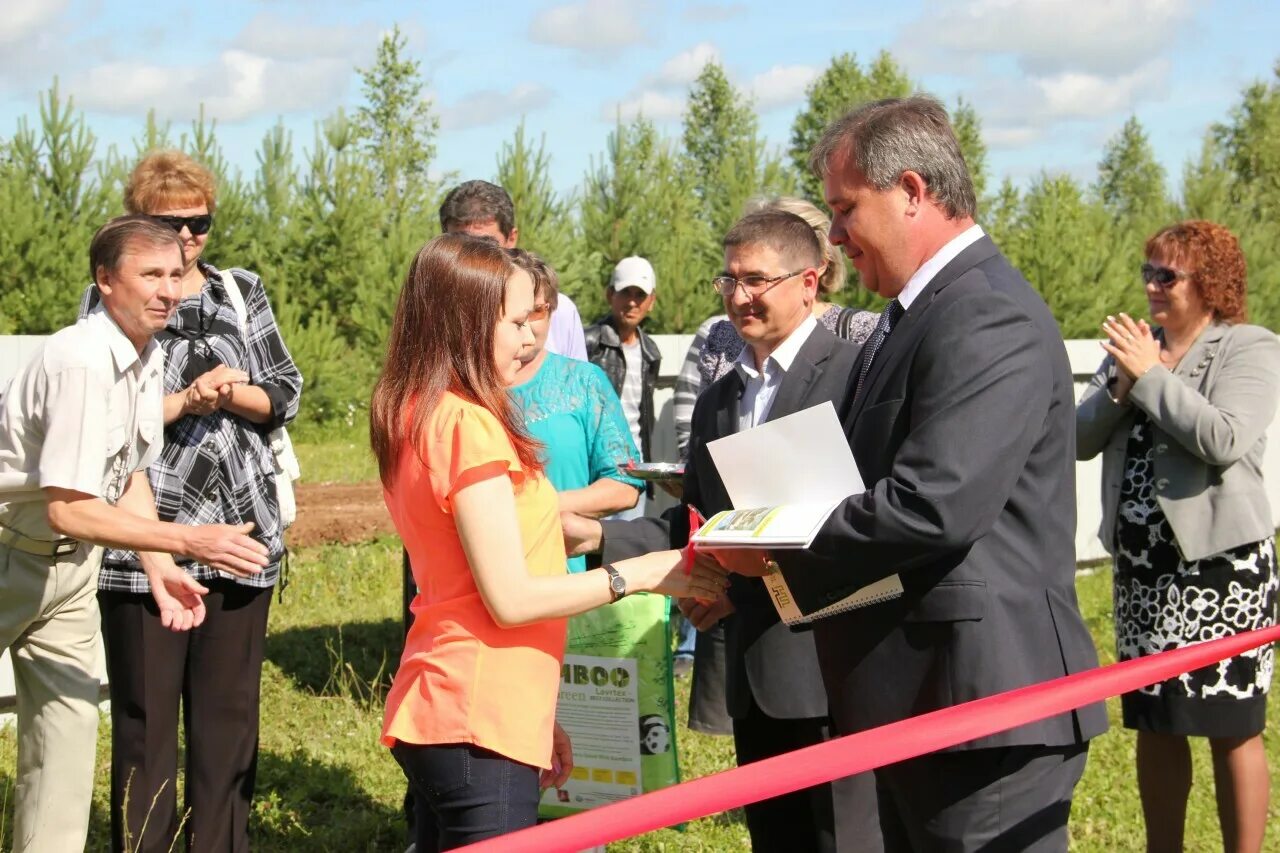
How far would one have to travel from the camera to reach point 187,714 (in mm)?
4031

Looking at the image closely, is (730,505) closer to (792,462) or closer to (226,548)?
(792,462)

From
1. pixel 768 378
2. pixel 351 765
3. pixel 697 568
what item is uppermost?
pixel 768 378

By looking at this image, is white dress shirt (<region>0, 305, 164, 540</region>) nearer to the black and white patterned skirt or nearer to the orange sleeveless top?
the orange sleeveless top

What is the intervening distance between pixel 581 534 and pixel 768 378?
2.43ft

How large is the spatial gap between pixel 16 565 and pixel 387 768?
2462mm

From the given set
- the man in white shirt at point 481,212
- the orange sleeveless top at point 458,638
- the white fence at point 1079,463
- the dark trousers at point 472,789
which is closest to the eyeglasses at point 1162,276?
the man in white shirt at point 481,212

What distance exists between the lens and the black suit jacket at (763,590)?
136 inches

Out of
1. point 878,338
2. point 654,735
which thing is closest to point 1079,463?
point 654,735

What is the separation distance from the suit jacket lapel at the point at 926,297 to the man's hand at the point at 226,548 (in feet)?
5.21

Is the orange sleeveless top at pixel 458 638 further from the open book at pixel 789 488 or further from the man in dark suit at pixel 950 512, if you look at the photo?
the man in dark suit at pixel 950 512

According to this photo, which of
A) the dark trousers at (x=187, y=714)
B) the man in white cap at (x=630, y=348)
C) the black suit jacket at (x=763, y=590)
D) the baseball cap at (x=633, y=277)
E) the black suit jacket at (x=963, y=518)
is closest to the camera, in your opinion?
the black suit jacket at (x=963, y=518)

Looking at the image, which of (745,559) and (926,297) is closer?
(926,297)

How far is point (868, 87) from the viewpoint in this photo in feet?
122

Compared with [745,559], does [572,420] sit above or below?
above
